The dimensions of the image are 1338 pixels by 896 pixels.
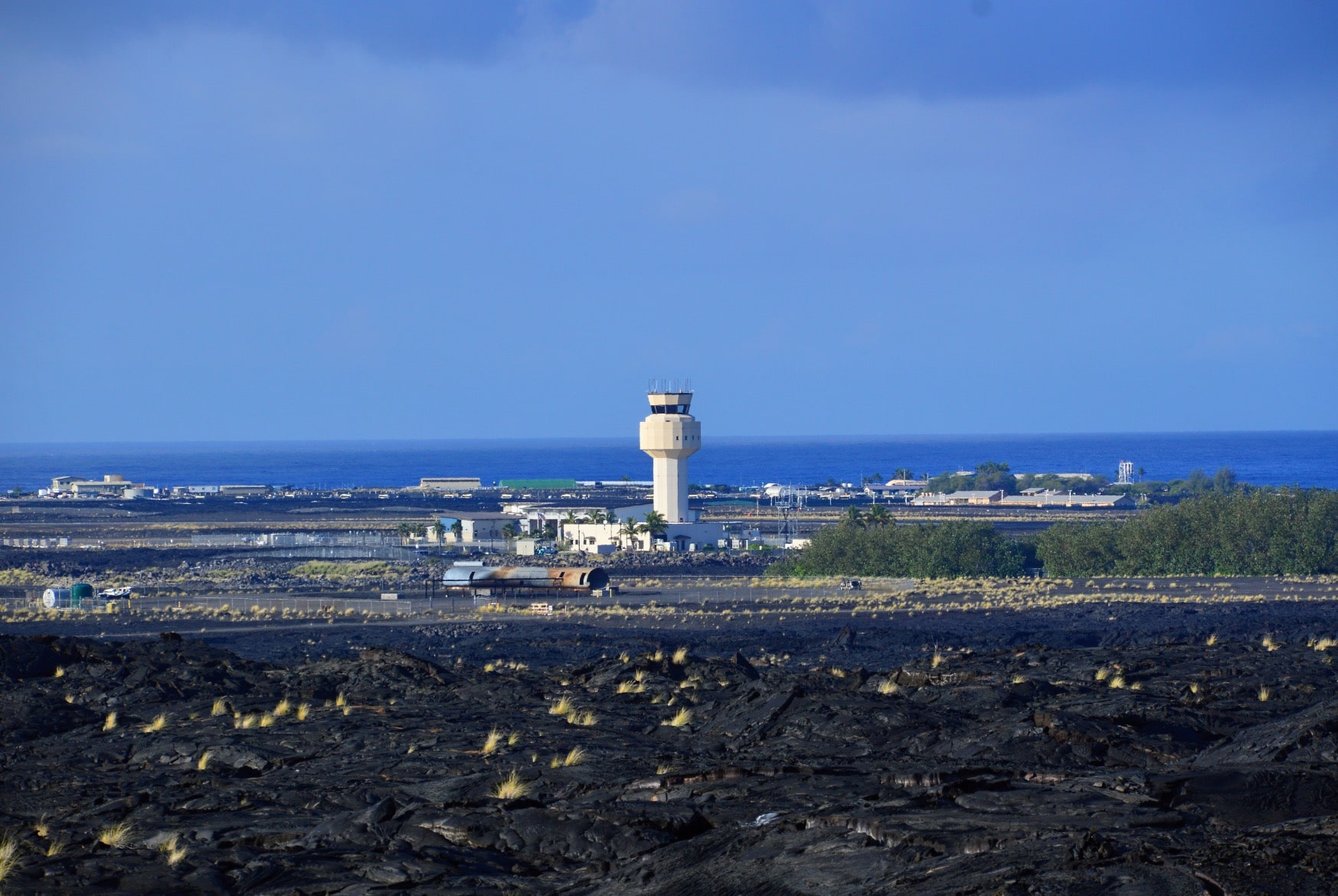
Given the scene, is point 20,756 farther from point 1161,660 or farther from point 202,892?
point 1161,660

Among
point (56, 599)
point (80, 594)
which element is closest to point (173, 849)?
point (56, 599)

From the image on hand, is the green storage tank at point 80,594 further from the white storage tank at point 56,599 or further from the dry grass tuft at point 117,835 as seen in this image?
the dry grass tuft at point 117,835

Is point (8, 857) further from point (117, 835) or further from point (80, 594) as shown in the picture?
point (80, 594)

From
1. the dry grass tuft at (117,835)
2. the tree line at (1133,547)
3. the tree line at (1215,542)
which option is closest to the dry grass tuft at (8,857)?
the dry grass tuft at (117,835)

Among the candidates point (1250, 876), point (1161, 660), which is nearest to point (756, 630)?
point (1161, 660)

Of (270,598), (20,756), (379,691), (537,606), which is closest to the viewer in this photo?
(20,756)
